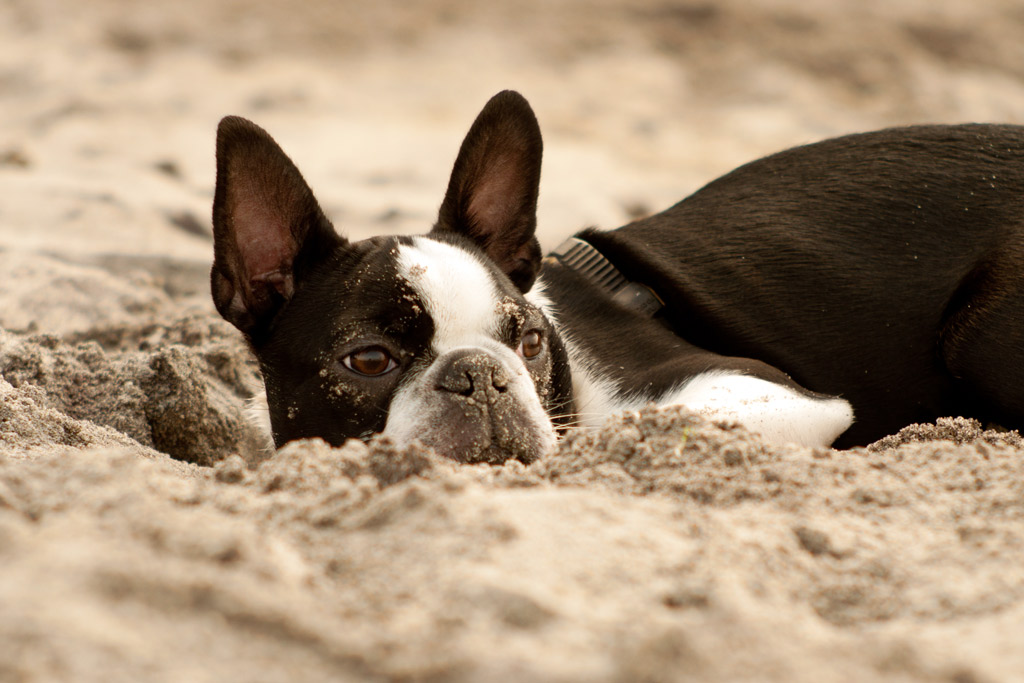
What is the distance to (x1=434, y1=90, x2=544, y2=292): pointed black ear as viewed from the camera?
3467 millimetres

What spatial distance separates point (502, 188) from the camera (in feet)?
12.0

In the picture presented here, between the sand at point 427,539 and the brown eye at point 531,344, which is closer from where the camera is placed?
the sand at point 427,539

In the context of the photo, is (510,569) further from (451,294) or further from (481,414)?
(451,294)

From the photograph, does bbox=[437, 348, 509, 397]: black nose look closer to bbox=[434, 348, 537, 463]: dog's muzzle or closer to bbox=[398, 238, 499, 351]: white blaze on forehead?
bbox=[434, 348, 537, 463]: dog's muzzle

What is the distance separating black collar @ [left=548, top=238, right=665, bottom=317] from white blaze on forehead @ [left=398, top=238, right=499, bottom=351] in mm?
782

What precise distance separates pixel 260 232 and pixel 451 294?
71cm

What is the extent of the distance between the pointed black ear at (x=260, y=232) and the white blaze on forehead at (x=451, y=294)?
355 millimetres

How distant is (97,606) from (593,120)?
8.78 meters

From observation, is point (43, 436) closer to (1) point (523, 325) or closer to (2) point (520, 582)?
(1) point (523, 325)

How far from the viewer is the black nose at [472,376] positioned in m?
2.79

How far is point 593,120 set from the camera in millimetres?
9602

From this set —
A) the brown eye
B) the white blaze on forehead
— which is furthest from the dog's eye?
the brown eye

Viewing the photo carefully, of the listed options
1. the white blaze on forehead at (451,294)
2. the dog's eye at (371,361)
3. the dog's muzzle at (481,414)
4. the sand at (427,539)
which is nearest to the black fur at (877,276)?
the sand at (427,539)

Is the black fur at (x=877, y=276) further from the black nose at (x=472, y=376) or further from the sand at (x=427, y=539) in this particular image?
the black nose at (x=472, y=376)
